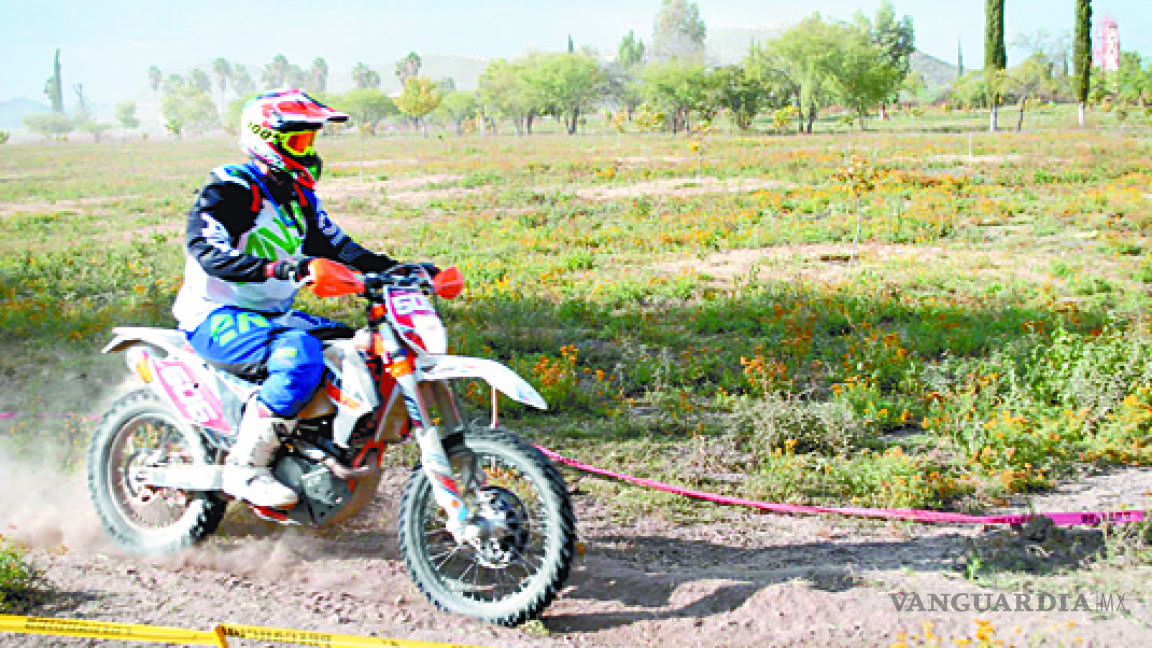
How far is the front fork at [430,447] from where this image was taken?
14.0 ft

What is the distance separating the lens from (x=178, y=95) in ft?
636

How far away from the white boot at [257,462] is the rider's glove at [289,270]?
2.29ft

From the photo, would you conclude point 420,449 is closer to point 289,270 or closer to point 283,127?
point 289,270

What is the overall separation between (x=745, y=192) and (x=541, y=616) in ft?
71.8

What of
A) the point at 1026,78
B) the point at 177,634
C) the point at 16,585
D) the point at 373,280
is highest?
the point at 1026,78

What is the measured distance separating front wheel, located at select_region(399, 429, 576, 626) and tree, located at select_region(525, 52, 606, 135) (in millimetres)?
94534

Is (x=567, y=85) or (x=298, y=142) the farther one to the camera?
→ (x=567, y=85)

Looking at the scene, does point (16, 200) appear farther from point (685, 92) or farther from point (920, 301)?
point (685, 92)

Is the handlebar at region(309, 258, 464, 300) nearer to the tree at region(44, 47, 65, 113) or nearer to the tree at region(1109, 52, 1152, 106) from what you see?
the tree at region(1109, 52, 1152, 106)

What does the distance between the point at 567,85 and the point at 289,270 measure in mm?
99069

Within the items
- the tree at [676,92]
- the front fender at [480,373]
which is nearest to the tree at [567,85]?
the tree at [676,92]

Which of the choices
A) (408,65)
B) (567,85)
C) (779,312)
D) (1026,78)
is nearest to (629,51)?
(408,65)

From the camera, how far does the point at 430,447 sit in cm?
429

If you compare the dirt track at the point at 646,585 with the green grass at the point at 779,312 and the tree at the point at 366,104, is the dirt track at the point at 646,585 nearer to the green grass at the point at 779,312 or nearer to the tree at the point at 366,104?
the green grass at the point at 779,312
